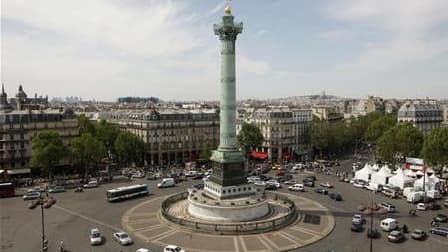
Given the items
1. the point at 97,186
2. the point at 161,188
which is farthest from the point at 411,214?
the point at 97,186

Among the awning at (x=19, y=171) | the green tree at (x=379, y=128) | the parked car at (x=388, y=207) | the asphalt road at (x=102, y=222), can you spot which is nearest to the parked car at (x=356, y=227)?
the asphalt road at (x=102, y=222)

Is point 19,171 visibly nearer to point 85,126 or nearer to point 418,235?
point 85,126

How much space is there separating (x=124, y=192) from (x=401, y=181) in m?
49.1

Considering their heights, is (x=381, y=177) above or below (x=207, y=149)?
below

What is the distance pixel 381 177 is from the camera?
77.2 m

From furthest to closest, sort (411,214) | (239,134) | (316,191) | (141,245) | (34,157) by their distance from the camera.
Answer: (239,134) < (34,157) < (316,191) < (411,214) < (141,245)

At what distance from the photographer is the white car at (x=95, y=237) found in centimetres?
4562

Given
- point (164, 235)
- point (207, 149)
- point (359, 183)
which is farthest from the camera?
point (207, 149)

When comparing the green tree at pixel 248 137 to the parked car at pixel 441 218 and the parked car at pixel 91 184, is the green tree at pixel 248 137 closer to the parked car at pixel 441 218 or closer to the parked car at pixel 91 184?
the parked car at pixel 91 184

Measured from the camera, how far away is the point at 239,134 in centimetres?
10900

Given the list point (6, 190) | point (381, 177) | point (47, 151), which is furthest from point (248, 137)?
point (6, 190)

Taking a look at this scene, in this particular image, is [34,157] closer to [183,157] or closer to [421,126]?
[183,157]

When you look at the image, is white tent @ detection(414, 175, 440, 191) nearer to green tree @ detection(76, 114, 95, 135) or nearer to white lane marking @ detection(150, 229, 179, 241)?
white lane marking @ detection(150, 229, 179, 241)

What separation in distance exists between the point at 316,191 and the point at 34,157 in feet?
176
